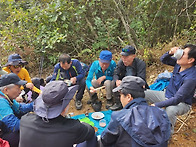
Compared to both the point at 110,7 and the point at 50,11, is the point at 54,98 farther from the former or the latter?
the point at 110,7

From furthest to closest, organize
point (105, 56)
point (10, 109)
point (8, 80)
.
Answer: point (105, 56), point (8, 80), point (10, 109)

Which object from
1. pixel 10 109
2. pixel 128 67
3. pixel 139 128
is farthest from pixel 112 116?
pixel 128 67

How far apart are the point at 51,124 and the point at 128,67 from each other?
2.67 m

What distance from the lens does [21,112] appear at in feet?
9.27

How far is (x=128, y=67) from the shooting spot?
12.8 ft

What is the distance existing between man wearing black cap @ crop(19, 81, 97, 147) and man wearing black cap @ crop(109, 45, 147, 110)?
219 centimetres

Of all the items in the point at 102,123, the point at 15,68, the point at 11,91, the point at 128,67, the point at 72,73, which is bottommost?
the point at 102,123

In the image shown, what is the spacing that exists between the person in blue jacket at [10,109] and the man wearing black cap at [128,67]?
7.18ft

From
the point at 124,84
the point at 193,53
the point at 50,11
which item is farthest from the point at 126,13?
the point at 124,84

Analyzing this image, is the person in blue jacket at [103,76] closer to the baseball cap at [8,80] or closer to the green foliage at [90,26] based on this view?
the baseball cap at [8,80]

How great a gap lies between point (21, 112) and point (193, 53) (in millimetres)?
3323

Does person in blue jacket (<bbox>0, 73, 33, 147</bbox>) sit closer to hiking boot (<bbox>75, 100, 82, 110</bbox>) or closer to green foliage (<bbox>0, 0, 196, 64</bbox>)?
hiking boot (<bbox>75, 100, 82, 110</bbox>)

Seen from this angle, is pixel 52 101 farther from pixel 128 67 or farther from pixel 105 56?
pixel 128 67

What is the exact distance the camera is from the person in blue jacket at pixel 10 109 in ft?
7.19
